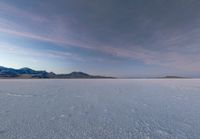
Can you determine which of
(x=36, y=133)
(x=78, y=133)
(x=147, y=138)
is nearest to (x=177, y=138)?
(x=147, y=138)

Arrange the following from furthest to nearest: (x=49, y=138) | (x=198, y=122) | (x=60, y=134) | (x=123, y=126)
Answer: (x=198, y=122) → (x=123, y=126) → (x=60, y=134) → (x=49, y=138)

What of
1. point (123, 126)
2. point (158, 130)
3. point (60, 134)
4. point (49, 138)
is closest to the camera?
point (49, 138)

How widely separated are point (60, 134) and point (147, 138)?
2.20 m

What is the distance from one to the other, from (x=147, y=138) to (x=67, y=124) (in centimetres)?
230

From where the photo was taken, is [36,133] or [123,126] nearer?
[36,133]

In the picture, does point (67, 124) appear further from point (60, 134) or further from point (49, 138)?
point (49, 138)

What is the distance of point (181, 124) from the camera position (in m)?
3.41

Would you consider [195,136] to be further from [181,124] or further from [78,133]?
[78,133]

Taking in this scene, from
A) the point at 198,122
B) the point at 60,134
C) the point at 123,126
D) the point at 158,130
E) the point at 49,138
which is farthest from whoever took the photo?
the point at 198,122

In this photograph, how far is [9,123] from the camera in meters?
3.36

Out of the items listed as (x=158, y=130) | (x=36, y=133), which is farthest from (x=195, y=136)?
(x=36, y=133)

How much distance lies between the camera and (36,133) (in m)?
2.81

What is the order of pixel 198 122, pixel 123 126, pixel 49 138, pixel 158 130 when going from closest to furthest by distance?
pixel 49 138 → pixel 158 130 → pixel 123 126 → pixel 198 122

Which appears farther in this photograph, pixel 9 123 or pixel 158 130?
pixel 9 123
